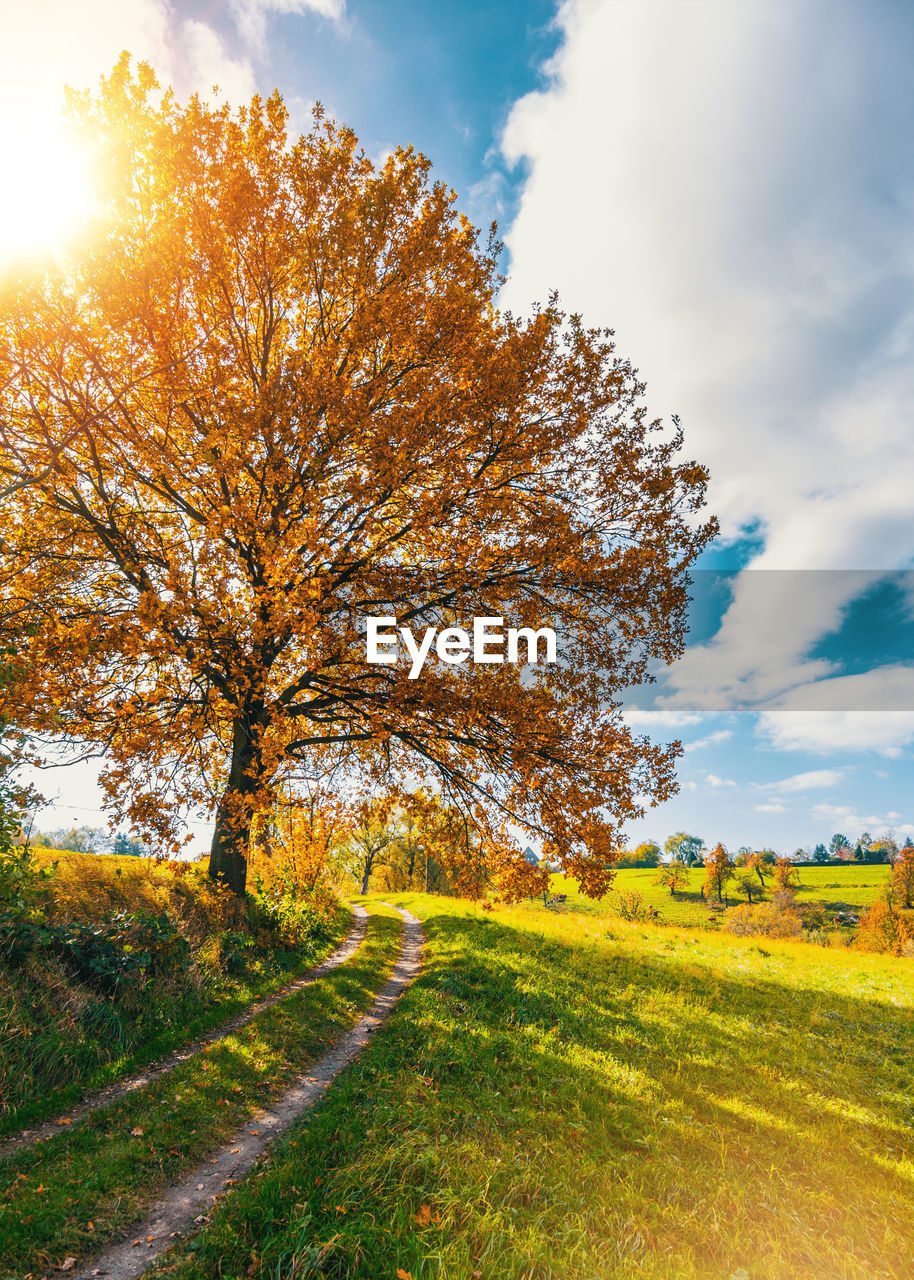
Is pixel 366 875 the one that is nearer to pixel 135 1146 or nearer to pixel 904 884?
pixel 135 1146

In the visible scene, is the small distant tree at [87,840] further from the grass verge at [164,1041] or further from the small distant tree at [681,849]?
the small distant tree at [681,849]

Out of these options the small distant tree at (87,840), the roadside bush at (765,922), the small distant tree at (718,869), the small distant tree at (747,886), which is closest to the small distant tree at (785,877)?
the small distant tree at (747,886)

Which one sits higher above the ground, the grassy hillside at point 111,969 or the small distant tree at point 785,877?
the grassy hillside at point 111,969

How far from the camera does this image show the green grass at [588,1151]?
14.0 feet

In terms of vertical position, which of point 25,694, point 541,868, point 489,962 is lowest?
A: point 489,962

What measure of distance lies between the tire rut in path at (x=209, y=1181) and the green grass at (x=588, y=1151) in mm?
295

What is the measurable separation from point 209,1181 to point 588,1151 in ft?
13.0

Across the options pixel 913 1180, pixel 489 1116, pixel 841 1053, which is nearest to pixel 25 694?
pixel 489 1116

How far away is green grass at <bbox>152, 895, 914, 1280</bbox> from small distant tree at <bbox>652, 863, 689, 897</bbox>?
4075 inches

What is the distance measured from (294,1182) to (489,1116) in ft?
7.94

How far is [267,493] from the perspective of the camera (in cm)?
1150

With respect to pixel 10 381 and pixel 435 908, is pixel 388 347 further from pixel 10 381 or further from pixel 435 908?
pixel 435 908

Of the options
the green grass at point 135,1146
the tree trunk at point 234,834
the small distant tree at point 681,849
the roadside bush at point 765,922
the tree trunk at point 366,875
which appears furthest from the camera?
the small distant tree at point 681,849

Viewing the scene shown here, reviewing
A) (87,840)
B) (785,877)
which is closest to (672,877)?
(785,877)
